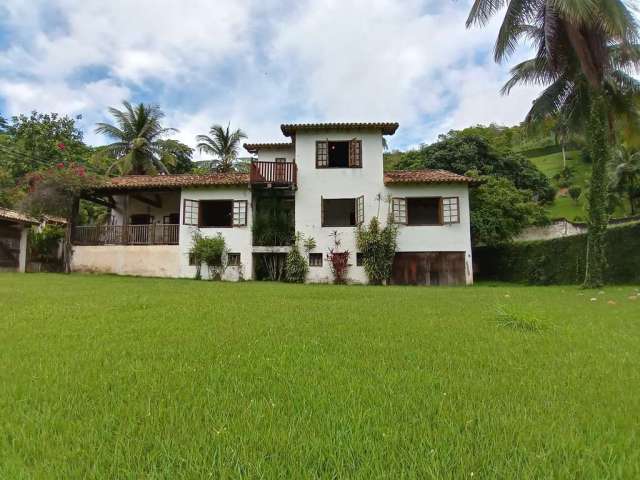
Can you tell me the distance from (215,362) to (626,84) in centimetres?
1644

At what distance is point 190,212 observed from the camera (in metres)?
16.7

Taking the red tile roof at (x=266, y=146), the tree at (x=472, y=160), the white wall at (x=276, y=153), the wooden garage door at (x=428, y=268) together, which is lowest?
the wooden garage door at (x=428, y=268)

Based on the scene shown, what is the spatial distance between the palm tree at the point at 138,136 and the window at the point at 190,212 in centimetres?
931

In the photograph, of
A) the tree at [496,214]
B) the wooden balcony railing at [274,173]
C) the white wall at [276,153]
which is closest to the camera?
the wooden balcony railing at [274,173]

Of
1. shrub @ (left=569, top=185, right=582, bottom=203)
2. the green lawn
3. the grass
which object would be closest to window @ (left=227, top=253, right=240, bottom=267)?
the green lawn

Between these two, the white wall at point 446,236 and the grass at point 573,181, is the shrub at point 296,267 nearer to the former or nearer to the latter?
the white wall at point 446,236

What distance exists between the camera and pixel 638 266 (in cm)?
1161

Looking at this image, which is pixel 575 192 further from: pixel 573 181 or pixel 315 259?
pixel 315 259

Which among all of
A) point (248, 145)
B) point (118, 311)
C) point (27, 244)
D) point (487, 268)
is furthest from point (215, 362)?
point (27, 244)

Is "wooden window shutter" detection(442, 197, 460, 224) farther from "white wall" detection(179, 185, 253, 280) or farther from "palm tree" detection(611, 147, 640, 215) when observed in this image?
"palm tree" detection(611, 147, 640, 215)

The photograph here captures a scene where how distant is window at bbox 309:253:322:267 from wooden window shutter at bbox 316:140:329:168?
390 cm

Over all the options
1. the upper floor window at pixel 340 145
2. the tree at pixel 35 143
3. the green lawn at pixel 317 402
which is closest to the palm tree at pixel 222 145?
the tree at pixel 35 143

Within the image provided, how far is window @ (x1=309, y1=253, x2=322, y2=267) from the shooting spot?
1639 centimetres

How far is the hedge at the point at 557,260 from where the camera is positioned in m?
11.9
